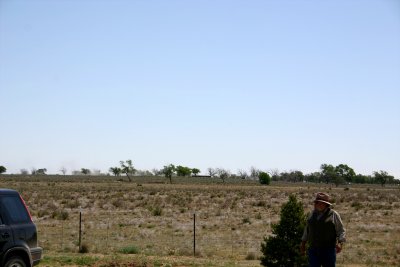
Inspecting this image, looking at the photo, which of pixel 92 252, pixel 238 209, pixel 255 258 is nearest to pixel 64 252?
pixel 92 252

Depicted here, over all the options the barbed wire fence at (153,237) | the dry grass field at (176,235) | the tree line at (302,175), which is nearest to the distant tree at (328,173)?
the tree line at (302,175)

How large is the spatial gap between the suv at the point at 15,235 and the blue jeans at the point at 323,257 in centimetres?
523

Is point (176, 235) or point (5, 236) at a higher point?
point (5, 236)

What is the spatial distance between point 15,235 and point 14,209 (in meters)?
0.55

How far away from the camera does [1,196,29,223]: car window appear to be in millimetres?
8871

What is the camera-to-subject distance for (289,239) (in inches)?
443

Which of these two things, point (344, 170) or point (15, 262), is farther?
point (344, 170)

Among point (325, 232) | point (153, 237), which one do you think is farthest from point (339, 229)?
point (153, 237)

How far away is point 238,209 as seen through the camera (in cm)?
3594

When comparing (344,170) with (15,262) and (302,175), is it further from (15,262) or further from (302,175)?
(15,262)

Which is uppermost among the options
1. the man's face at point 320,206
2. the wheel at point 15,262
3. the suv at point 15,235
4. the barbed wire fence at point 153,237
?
the man's face at point 320,206

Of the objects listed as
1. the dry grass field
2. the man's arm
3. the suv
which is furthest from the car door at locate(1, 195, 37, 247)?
the man's arm

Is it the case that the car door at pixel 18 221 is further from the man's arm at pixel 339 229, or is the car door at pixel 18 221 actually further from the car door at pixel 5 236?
the man's arm at pixel 339 229

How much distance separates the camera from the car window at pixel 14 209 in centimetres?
887
